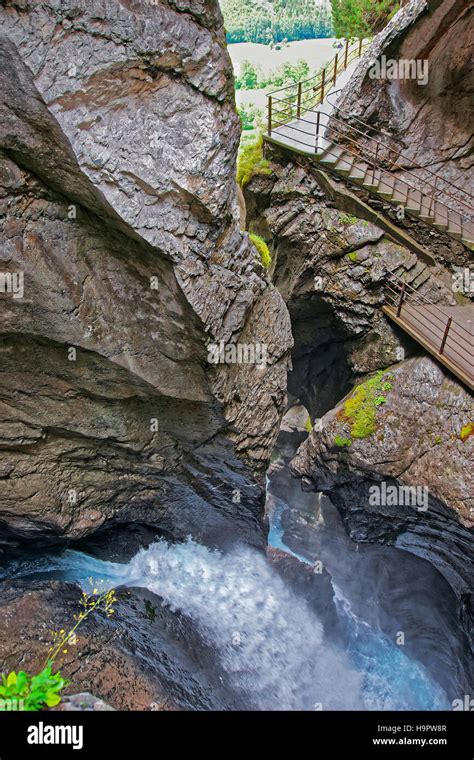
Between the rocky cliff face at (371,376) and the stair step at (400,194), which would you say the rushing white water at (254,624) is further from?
the stair step at (400,194)

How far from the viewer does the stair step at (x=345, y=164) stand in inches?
421

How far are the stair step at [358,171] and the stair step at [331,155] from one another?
51 centimetres

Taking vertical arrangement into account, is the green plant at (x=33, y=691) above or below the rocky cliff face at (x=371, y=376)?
below

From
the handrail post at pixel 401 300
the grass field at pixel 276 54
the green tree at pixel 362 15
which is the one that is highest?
the grass field at pixel 276 54

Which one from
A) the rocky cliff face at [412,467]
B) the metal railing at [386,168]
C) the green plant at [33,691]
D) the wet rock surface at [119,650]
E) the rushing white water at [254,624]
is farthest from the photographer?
the metal railing at [386,168]

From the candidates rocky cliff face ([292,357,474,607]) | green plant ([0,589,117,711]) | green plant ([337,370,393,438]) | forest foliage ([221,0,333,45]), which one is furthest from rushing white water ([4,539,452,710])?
forest foliage ([221,0,333,45])

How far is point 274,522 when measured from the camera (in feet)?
52.8

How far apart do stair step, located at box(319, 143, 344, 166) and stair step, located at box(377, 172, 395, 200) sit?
128 centimetres

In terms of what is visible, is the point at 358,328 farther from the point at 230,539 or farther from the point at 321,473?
the point at 230,539

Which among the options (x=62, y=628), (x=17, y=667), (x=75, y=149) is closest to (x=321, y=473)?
(x=62, y=628)

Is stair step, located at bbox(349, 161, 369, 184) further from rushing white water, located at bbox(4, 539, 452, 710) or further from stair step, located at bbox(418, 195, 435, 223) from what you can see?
rushing white water, located at bbox(4, 539, 452, 710)

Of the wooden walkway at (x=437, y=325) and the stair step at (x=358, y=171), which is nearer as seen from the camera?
the wooden walkway at (x=437, y=325)

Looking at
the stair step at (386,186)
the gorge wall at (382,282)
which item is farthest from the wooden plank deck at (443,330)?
the stair step at (386,186)

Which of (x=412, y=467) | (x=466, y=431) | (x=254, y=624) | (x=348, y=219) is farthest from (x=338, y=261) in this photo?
(x=254, y=624)
